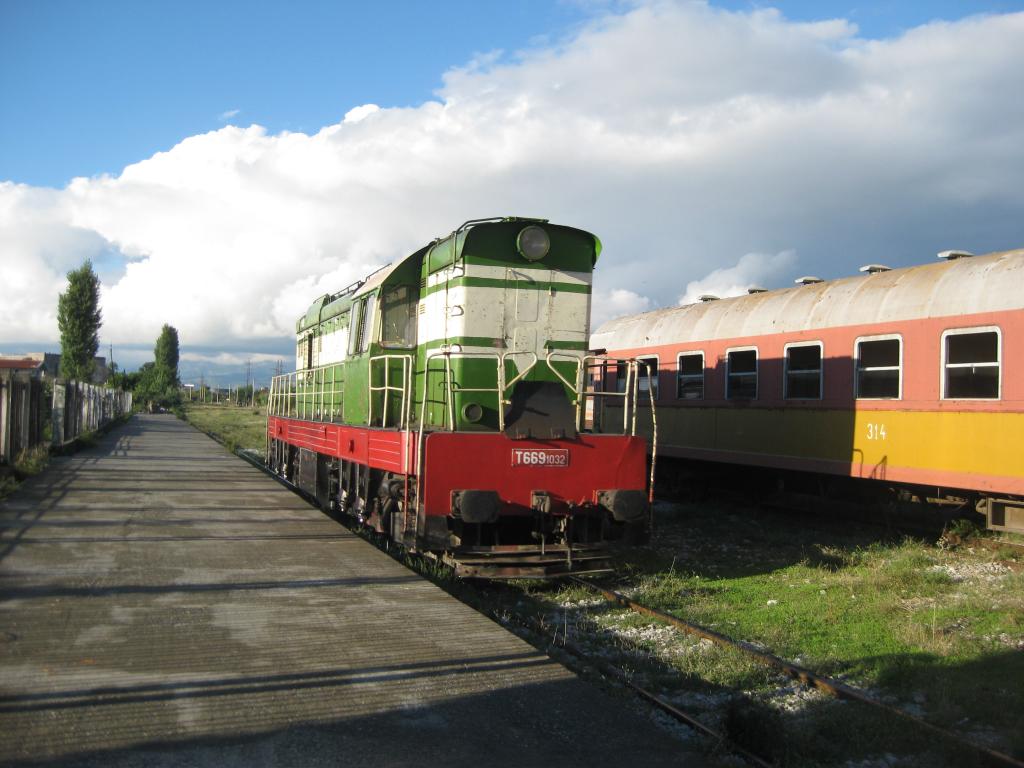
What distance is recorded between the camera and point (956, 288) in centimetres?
1009

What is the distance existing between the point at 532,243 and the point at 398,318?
2122 mm

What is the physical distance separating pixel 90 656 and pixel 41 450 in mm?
15089

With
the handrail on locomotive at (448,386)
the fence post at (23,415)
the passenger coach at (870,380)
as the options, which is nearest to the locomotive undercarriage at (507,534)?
the handrail on locomotive at (448,386)

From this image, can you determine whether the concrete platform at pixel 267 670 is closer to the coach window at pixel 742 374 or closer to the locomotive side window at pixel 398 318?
the locomotive side window at pixel 398 318

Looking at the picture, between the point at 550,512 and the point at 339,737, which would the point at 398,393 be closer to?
the point at 550,512

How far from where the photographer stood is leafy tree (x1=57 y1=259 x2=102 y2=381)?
211 feet

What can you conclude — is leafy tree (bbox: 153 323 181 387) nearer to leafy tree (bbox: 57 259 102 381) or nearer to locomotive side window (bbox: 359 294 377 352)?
leafy tree (bbox: 57 259 102 381)

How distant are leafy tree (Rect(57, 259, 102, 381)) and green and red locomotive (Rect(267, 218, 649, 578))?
62259 millimetres

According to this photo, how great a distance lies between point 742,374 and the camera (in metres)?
13.3

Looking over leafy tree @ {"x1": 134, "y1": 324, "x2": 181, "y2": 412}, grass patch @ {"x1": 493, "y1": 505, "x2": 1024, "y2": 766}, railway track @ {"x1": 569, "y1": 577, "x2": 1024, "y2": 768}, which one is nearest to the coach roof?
grass patch @ {"x1": 493, "y1": 505, "x2": 1024, "y2": 766}

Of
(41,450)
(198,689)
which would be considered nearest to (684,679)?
(198,689)

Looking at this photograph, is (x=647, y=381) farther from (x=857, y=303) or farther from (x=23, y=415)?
(x=23, y=415)

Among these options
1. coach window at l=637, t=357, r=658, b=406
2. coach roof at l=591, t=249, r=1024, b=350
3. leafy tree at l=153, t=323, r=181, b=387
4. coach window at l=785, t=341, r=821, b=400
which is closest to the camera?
coach roof at l=591, t=249, r=1024, b=350

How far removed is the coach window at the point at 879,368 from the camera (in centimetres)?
1068
